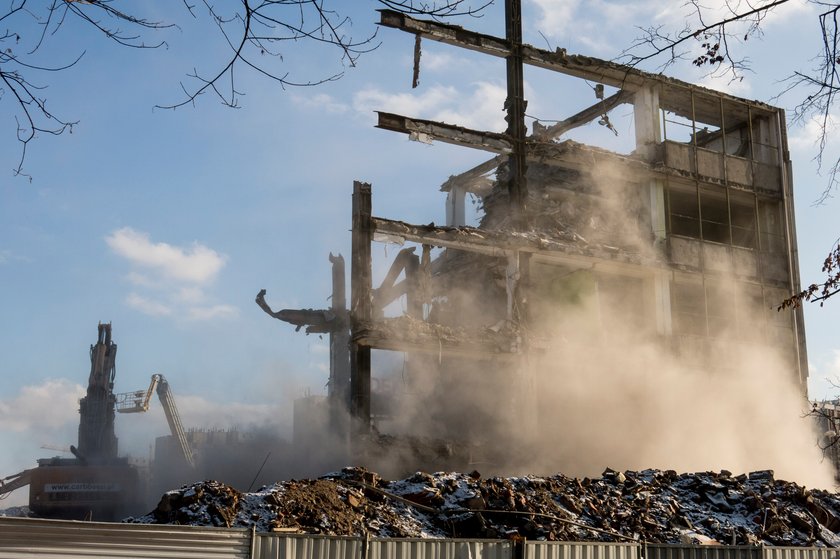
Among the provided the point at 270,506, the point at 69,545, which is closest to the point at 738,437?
the point at 270,506

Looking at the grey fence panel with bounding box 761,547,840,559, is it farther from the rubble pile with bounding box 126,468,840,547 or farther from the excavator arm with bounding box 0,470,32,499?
the excavator arm with bounding box 0,470,32,499

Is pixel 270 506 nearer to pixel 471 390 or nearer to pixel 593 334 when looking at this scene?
pixel 471 390

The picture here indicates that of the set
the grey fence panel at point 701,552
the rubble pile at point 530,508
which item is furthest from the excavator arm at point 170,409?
the grey fence panel at point 701,552

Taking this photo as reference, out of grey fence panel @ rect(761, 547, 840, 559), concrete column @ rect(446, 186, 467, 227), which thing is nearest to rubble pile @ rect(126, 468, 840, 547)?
grey fence panel @ rect(761, 547, 840, 559)

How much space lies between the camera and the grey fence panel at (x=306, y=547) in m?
9.91

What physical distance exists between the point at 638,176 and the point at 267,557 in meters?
23.8

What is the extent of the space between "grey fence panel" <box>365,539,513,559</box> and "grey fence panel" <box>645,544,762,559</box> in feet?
7.53

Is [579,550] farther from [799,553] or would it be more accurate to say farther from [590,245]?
[590,245]

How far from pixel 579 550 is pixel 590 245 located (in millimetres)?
17983

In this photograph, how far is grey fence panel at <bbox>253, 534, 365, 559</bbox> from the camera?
32.5ft

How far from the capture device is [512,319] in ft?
88.4

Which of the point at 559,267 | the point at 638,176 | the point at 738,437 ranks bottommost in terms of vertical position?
the point at 738,437

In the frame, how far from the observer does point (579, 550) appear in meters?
11.6

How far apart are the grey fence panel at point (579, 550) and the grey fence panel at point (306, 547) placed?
7.50 feet
